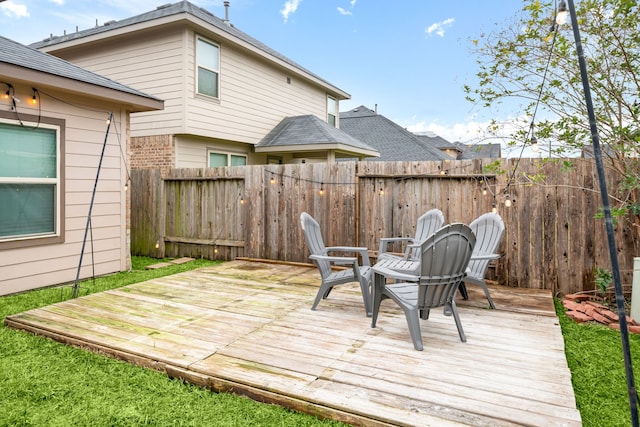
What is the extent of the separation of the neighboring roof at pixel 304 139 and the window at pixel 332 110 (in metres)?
3.14

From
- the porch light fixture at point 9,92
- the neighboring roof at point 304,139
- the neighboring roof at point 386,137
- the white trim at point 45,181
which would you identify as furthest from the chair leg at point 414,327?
the neighboring roof at point 386,137

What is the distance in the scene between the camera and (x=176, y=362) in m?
2.99

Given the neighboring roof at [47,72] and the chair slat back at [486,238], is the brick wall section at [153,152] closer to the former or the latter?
the neighboring roof at [47,72]

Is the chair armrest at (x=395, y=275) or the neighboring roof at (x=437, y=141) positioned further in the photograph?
the neighboring roof at (x=437, y=141)

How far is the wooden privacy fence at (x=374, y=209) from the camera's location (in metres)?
5.12

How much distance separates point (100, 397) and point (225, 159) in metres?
8.67

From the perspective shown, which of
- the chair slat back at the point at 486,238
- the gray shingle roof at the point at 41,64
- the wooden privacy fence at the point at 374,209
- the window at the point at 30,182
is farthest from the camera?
the wooden privacy fence at the point at 374,209

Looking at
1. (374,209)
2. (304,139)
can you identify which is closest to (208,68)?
(304,139)

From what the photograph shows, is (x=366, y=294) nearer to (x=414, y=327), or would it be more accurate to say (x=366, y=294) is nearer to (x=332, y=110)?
(x=414, y=327)

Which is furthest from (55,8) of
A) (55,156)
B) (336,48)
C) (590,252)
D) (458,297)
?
(590,252)

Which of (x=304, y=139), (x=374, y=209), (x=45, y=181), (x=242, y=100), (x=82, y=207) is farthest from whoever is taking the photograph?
(x=304, y=139)

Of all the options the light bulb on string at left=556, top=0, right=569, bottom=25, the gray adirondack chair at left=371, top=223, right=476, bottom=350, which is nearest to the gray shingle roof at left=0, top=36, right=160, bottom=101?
the gray adirondack chair at left=371, top=223, right=476, bottom=350

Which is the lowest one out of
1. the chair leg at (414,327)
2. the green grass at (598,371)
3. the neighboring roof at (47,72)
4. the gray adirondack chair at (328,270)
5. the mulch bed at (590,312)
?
the green grass at (598,371)

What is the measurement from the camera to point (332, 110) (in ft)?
51.3
